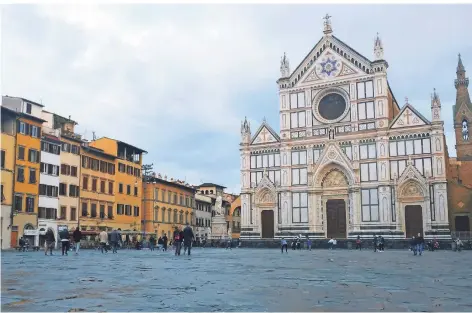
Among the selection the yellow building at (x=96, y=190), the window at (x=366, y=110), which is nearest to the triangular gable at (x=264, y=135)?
the window at (x=366, y=110)

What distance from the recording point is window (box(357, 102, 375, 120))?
55.0m

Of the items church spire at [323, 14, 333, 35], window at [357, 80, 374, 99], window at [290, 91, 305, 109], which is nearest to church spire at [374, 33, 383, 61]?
window at [357, 80, 374, 99]

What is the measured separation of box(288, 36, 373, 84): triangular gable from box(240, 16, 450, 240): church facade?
0.11 meters

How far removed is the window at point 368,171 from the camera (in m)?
54.1

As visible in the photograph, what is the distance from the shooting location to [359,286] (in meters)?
10.3

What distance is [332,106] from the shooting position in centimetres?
5778

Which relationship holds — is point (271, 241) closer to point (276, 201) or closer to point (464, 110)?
point (276, 201)

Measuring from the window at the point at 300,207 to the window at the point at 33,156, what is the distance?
2771cm

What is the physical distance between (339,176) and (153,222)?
82.8 feet

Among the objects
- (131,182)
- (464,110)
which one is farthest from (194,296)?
(464,110)

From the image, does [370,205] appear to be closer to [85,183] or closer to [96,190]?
[96,190]

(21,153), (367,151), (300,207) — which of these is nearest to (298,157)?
(300,207)

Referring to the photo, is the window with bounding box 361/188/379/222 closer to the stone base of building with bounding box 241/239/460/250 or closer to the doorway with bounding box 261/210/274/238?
the stone base of building with bounding box 241/239/460/250

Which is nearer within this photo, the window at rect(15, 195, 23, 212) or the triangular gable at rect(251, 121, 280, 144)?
the window at rect(15, 195, 23, 212)
